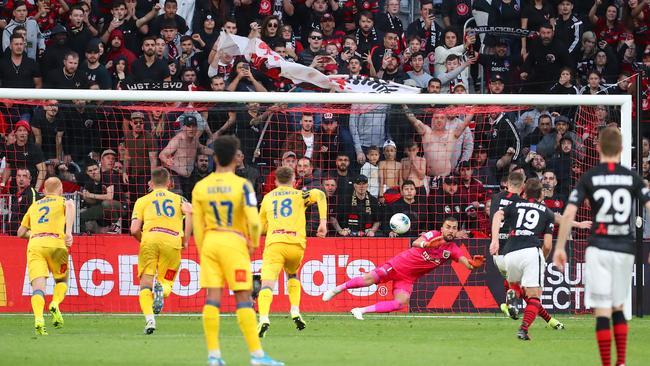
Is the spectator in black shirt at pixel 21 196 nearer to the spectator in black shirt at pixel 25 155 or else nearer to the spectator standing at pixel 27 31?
the spectator in black shirt at pixel 25 155

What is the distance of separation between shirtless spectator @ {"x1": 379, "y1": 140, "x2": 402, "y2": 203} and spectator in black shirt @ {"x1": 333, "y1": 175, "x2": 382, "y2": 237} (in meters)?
0.26

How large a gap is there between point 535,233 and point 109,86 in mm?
9018

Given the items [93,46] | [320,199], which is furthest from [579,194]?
[93,46]

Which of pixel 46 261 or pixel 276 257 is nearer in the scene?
pixel 276 257

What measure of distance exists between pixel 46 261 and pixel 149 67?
6.24m

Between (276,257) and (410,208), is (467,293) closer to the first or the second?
(410,208)

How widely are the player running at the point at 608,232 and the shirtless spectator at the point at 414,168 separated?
913cm

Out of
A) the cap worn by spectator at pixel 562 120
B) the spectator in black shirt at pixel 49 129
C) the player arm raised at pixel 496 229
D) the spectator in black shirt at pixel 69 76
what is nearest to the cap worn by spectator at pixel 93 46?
the spectator in black shirt at pixel 69 76

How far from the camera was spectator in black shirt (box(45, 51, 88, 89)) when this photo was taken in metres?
20.1

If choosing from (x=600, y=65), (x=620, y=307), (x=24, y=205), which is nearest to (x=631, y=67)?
(x=600, y=65)

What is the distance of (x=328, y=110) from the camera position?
61.8 feet

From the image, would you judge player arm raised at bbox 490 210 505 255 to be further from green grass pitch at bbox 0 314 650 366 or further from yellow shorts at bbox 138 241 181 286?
yellow shorts at bbox 138 241 181 286

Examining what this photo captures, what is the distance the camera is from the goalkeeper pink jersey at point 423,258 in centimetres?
1590

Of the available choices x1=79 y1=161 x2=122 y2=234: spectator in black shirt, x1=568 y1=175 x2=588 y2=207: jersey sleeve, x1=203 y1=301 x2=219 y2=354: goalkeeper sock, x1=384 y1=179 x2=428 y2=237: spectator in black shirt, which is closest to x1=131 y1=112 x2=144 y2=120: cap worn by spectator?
x1=79 y1=161 x2=122 y2=234: spectator in black shirt
